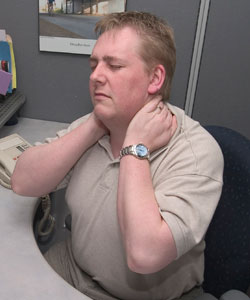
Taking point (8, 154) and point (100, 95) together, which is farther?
point (8, 154)

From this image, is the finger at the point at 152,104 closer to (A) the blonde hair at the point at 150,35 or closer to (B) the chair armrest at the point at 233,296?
(A) the blonde hair at the point at 150,35

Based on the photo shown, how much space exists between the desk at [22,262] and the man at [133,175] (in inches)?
2.6

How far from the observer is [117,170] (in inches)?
35.0

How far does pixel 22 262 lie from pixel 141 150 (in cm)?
37

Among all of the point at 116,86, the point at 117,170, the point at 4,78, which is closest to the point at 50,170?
the point at 117,170

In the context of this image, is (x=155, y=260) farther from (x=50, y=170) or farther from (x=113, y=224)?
(x=50, y=170)

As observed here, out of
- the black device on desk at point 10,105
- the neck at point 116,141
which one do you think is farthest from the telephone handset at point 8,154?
the neck at point 116,141

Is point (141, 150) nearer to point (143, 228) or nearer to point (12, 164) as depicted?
point (143, 228)

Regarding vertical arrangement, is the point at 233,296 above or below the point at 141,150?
below

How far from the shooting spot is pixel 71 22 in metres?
1.35

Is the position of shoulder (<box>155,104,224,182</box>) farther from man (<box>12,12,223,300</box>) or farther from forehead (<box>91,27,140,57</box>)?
forehead (<box>91,27,140,57</box>)

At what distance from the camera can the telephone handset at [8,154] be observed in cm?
106

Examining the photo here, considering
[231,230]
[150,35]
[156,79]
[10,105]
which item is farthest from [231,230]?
[10,105]

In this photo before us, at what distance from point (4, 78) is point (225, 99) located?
86cm
